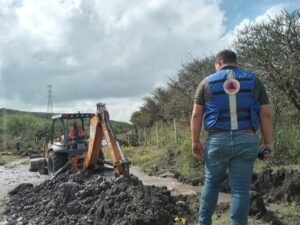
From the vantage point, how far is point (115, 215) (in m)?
7.90

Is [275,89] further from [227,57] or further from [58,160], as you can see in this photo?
[227,57]

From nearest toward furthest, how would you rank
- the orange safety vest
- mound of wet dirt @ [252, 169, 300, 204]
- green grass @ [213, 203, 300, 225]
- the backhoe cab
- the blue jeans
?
the blue jeans
green grass @ [213, 203, 300, 225]
mound of wet dirt @ [252, 169, 300, 204]
the backhoe cab
the orange safety vest

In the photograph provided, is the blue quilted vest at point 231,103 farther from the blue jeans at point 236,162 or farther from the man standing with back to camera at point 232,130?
the blue jeans at point 236,162

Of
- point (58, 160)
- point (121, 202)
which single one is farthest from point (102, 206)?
point (58, 160)

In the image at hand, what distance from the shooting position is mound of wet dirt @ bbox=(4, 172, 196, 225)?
303 inches

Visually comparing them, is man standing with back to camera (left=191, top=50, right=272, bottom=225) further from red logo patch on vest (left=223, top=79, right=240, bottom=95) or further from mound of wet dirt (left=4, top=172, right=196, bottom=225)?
mound of wet dirt (left=4, top=172, right=196, bottom=225)

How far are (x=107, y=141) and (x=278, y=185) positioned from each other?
440cm

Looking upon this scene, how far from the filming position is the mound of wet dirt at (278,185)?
30.0ft

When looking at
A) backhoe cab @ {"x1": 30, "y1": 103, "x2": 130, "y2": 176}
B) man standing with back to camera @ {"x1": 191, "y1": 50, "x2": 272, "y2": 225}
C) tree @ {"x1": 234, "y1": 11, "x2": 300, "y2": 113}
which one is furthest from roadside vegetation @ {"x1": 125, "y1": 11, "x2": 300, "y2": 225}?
man standing with back to camera @ {"x1": 191, "y1": 50, "x2": 272, "y2": 225}

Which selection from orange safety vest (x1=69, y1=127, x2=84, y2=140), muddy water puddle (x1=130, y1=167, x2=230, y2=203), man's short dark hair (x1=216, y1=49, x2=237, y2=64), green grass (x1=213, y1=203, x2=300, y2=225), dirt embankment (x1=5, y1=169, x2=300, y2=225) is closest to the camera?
man's short dark hair (x1=216, y1=49, x2=237, y2=64)

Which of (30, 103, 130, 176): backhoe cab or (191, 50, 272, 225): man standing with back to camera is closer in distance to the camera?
(191, 50, 272, 225): man standing with back to camera

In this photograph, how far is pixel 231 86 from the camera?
16.1ft

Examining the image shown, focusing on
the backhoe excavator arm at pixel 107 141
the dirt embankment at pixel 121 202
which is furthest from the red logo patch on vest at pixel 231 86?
the backhoe excavator arm at pixel 107 141

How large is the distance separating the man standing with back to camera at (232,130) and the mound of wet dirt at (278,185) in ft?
14.0
